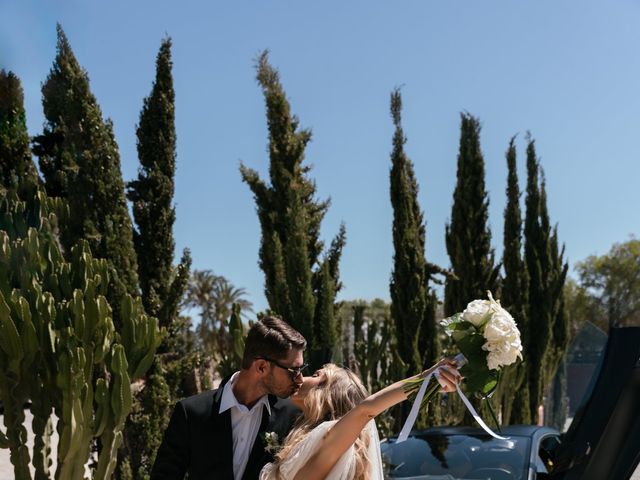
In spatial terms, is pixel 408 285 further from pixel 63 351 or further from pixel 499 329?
pixel 499 329

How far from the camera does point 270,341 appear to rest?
3486 mm

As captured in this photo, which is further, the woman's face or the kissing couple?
the woman's face

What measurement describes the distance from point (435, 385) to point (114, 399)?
477 cm

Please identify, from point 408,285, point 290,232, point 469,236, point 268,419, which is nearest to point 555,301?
point 469,236

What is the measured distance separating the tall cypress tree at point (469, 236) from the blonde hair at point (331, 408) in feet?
46.5

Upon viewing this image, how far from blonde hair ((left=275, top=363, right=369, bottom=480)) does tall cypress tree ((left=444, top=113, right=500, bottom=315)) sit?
1418cm

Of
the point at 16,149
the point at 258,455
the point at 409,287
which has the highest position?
the point at 16,149

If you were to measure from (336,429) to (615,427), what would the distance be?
2.91 m

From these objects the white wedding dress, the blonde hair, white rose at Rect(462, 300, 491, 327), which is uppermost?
white rose at Rect(462, 300, 491, 327)

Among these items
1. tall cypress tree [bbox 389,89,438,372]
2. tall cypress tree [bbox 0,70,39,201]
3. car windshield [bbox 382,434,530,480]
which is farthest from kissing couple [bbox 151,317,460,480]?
tall cypress tree [bbox 389,89,438,372]

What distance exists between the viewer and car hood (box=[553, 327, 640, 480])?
16.9 ft

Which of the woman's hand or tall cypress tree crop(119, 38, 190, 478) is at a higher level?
tall cypress tree crop(119, 38, 190, 478)

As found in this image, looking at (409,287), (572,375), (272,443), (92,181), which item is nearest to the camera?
(272,443)

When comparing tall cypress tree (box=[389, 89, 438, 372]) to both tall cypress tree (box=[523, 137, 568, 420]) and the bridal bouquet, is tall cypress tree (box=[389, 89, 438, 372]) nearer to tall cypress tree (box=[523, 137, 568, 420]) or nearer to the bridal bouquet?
tall cypress tree (box=[523, 137, 568, 420])
